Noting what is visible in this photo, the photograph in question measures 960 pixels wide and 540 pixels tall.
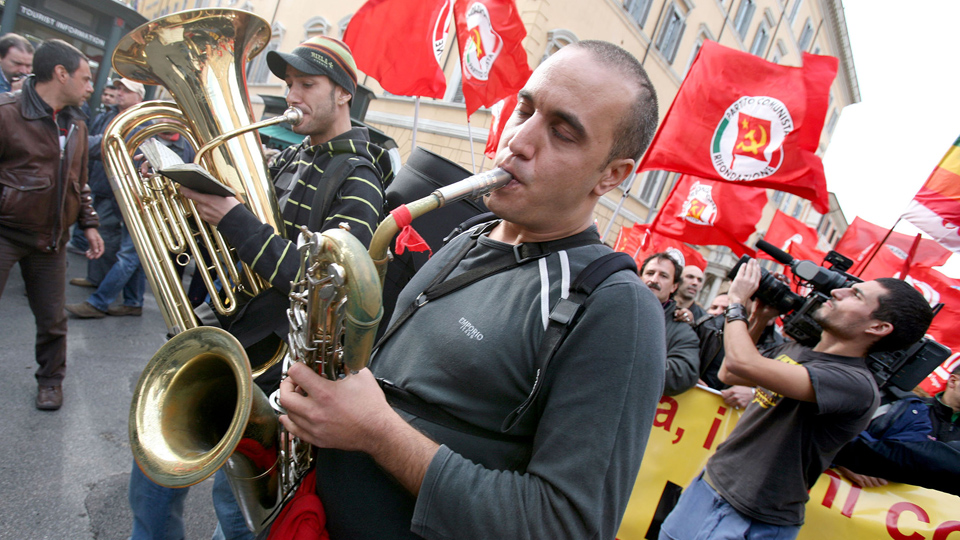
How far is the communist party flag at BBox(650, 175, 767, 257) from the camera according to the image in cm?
628

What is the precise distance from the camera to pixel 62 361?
3.37m

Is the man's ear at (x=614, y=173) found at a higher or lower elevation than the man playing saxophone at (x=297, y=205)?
higher

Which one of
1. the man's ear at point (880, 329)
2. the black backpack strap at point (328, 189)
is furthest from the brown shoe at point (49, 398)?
the man's ear at point (880, 329)

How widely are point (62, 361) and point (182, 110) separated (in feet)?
6.92

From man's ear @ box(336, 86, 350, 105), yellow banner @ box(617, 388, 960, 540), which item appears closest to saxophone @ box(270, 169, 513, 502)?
man's ear @ box(336, 86, 350, 105)

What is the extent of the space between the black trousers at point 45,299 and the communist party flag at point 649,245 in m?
5.00

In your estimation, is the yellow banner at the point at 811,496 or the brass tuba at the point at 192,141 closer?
the brass tuba at the point at 192,141

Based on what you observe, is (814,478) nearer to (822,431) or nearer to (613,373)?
(822,431)

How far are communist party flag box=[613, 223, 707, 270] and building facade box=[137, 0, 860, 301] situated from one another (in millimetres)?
555

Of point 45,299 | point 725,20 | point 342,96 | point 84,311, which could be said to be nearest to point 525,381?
point 342,96

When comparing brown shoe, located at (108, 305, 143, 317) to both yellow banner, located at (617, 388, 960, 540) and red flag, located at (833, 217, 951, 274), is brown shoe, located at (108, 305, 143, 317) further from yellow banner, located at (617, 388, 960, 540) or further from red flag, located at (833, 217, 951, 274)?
red flag, located at (833, 217, 951, 274)

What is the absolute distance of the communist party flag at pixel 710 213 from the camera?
628 centimetres

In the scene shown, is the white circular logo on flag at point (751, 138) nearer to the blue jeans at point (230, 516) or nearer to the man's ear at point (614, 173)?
the man's ear at point (614, 173)

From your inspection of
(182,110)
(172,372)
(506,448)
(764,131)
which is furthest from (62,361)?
(764,131)
